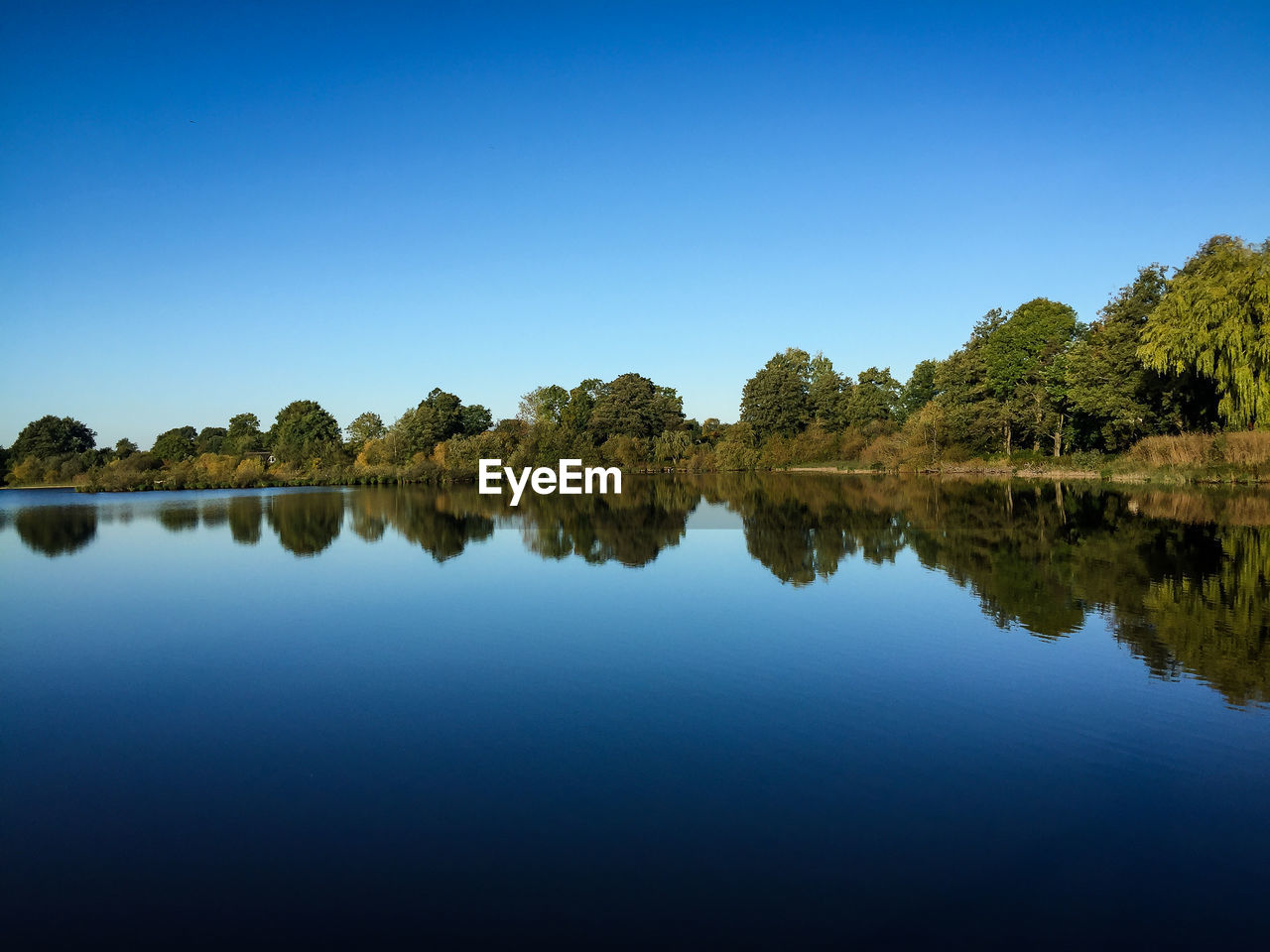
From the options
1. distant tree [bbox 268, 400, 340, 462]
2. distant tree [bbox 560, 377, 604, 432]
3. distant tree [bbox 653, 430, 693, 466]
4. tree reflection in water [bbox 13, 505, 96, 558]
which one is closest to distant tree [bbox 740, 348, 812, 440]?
distant tree [bbox 653, 430, 693, 466]

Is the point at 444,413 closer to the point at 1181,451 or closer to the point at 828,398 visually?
the point at 828,398

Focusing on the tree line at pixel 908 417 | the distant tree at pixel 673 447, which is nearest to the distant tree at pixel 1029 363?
the tree line at pixel 908 417

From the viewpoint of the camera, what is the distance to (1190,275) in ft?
110

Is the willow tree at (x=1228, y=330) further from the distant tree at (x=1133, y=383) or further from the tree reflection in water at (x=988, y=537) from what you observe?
the tree reflection in water at (x=988, y=537)

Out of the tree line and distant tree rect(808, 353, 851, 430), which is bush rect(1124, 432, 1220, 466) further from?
distant tree rect(808, 353, 851, 430)

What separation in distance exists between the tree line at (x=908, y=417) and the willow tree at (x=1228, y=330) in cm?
7

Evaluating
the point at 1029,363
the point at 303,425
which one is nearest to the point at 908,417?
the point at 1029,363

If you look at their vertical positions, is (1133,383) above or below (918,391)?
below

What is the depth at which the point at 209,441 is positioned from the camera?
4092 inches

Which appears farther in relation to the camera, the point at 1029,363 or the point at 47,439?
the point at 47,439

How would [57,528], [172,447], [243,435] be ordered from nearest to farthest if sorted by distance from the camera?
[57,528] → [172,447] → [243,435]

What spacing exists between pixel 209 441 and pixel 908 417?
91.9 metres

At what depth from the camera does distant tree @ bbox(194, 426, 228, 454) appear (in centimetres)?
10206

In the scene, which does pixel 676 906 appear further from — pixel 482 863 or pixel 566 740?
pixel 566 740
